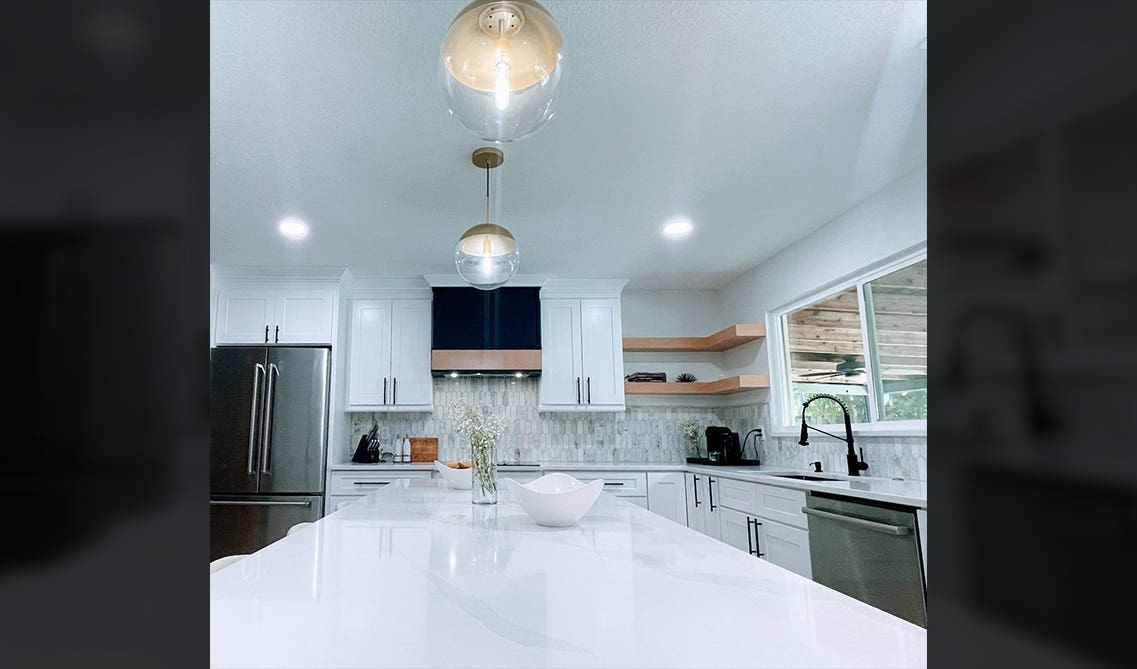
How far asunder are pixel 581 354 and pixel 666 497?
3.95 ft

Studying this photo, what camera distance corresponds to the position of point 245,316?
4.27 meters

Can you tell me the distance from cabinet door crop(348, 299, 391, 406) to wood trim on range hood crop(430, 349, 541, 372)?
38cm

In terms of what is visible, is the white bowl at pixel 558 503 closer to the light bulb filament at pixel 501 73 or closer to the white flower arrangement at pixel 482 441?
the white flower arrangement at pixel 482 441

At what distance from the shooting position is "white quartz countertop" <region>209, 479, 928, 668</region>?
26.7 inches

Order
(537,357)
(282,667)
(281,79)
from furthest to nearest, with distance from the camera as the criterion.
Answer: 1. (537,357)
2. (281,79)
3. (282,667)

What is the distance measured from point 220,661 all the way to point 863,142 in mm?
2791

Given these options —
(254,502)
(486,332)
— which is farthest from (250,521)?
(486,332)

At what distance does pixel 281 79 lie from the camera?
211 cm

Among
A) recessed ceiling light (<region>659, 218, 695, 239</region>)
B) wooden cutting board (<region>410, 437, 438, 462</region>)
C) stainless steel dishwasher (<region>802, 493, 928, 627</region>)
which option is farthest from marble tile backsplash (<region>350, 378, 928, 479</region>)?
stainless steel dishwasher (<region>802, 493, 928, 627</region>)

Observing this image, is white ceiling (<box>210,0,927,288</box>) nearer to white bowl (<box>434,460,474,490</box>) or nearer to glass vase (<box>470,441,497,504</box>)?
glass vase (<box>470,441,497,504</box>)
